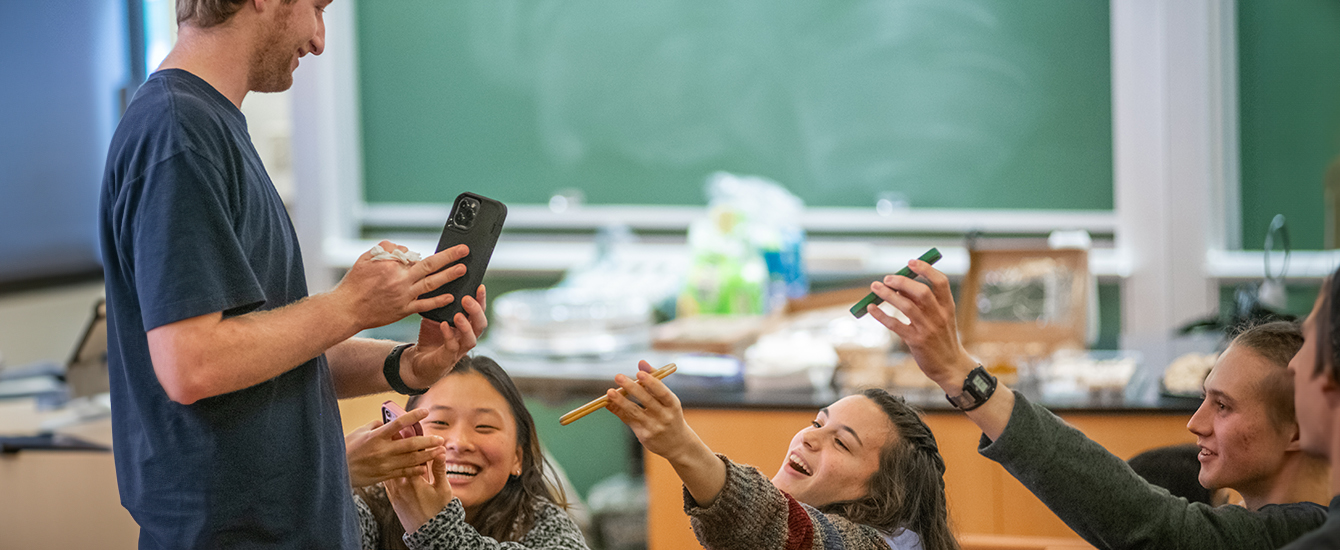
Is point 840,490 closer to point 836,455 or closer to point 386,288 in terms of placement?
point 836,455

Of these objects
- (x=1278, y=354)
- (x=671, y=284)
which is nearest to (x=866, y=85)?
(x=671, y=284)

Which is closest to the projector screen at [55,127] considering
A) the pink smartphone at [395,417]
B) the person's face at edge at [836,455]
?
the pink smartphone at [395,417]

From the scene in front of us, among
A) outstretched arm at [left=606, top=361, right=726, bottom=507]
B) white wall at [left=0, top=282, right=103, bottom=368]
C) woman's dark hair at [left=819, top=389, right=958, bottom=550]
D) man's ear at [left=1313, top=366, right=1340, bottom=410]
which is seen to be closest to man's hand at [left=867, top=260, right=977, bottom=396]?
woman's dark hair at [left=819, top=389, right=958, bottom=550]

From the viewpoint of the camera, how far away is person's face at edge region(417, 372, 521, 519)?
1.63 metres

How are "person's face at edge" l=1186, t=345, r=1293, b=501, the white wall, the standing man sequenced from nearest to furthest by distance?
the standing man < "person's face at edge" l=1186, t=345, r=1293, b=501 < the white wall

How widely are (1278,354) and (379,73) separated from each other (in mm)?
3748

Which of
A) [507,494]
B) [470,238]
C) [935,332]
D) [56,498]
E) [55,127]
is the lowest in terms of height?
[56,498]

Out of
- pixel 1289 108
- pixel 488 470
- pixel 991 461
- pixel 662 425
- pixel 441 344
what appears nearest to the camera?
pixel 662 425

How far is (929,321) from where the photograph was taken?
4.63 feet

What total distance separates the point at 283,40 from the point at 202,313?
0.33 meters

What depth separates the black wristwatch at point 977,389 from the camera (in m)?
1.42

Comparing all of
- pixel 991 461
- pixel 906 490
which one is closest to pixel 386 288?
pixel 906 490

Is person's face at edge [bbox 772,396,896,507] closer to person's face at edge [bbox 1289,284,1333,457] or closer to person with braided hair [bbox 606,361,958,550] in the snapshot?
person with braided hair [bbox 606,361,958,550]

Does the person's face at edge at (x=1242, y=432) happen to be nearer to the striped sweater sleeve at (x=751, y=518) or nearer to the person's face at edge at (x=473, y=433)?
the striped sweater sleeve at (x=751, y=518)
